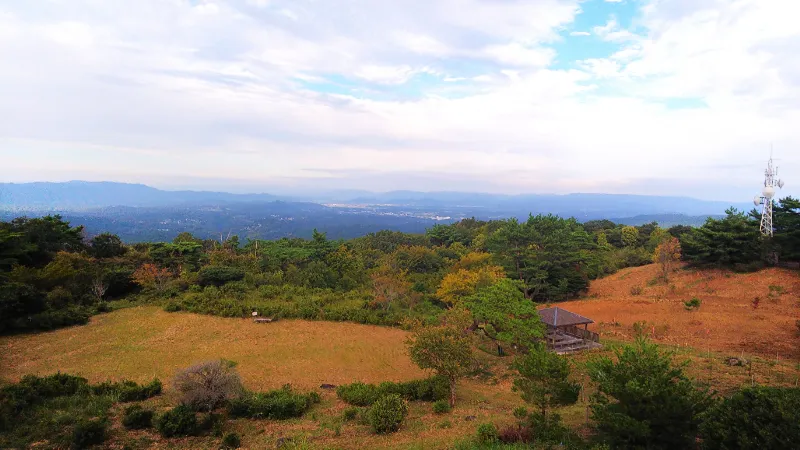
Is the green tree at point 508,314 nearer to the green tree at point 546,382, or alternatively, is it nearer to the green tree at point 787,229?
the green tree at point 546,382

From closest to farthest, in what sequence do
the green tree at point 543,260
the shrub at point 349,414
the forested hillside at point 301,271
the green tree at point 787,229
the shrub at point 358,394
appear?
1. the shrub at point 349,414
2. the shrub at point 358,394
3. the forested hillside at point 301,271
4. the green tree at point 787,229
5. the green tree at point 543,260

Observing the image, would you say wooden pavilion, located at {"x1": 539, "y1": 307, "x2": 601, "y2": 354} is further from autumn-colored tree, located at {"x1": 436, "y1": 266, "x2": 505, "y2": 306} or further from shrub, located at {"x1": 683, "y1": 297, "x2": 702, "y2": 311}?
shrub, located at {"x1": 683, "y1": 297, "x2": 702, "y2": 311}

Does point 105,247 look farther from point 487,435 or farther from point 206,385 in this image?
point 487,435

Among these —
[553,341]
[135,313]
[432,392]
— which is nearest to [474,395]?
[432,392]

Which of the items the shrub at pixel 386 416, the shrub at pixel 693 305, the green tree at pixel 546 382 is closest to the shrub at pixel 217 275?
the shrub at pixel 386 416

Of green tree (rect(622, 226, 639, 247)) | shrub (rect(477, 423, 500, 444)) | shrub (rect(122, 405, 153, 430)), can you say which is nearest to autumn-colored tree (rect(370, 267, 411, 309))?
shrub (rect(122, 405, 153, 430))

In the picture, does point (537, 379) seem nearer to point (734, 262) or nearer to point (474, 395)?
point (474, 395)
